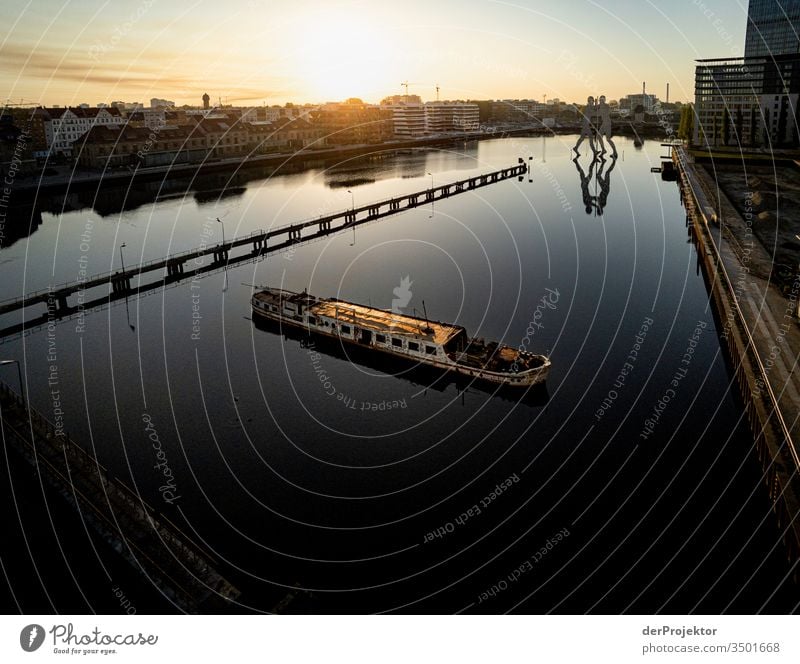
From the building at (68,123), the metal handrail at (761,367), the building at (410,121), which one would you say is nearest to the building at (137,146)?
the building at (68,123)

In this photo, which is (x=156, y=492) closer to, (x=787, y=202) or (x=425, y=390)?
(x=425, y=390)

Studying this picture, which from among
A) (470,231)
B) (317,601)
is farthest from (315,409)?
(470,231)

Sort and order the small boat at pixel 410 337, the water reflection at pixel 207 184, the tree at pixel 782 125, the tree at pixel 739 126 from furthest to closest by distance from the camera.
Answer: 1. the tree at pixel 739 126
2. the tree at pixel 782 125
3. the water reflection at pixel 207 184
4. the small boat at pixel 410 337

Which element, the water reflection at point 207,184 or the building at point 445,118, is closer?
the water reflection at point 207,184

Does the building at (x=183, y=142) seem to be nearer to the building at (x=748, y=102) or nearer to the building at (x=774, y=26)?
the building at (x=748, y=102)

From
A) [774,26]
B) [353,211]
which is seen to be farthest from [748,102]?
[353,211]
